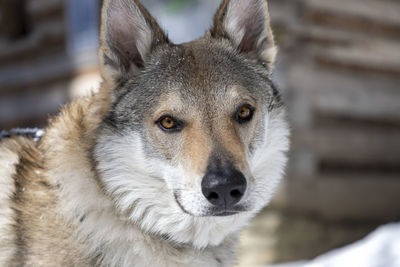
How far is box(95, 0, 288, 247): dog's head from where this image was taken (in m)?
2.53

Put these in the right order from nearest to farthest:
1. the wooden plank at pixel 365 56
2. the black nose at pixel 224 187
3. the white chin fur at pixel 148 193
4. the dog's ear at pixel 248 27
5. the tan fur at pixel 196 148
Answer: the black nose at pixel 224 187, the tan fur at pixel 196 148, the white chin fur at pixel 148 193, the dog's ear at pixel 248 27, the wooden plank at pixel 365 56

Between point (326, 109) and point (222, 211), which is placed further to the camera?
point (326, 109)

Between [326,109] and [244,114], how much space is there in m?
3.80

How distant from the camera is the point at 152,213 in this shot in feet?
8.76

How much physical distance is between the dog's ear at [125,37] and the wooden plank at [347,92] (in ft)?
11.3

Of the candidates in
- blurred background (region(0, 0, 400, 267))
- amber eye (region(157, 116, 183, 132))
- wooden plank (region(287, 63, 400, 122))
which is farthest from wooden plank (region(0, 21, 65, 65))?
amber eye (region(157, 116, 183, 132))

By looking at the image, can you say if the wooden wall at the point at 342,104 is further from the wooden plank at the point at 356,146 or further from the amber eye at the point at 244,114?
the amber eye at the point at 244,114

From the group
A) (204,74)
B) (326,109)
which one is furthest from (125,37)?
(326,109)

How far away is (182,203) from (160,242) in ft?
0.91

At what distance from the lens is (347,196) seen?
6531mm

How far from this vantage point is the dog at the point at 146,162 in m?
2.53

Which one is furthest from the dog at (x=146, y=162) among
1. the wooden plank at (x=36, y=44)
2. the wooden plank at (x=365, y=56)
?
the wooden plank at (x=36, y=44)

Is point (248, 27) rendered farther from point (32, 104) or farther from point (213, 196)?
point (32, 104)

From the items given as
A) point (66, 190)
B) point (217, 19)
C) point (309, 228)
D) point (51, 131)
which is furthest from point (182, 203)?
point (309, 228)
